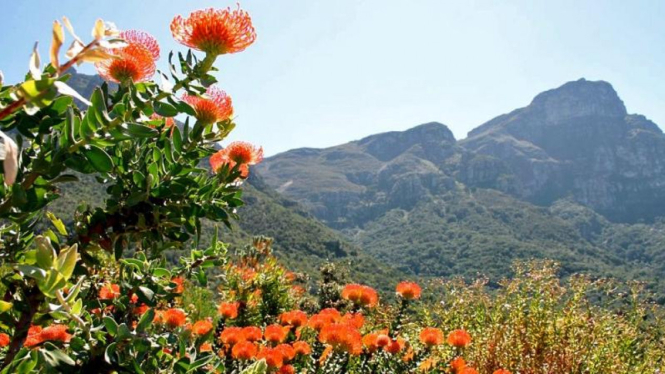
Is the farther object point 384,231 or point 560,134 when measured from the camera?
point 560,134

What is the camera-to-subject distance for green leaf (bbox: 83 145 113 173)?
70 cm

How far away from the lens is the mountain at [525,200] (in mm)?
A: 125625

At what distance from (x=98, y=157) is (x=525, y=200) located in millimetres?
189245

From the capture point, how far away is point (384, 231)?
158625 millimetres

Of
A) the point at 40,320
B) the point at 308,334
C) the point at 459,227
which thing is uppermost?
the point at 40,320

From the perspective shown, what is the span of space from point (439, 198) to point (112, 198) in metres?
168

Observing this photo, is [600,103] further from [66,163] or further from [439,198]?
[66,163]

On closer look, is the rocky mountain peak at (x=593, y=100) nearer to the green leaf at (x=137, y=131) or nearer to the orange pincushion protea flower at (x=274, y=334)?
the orange pincushion protea flower at (x=274, y=334)

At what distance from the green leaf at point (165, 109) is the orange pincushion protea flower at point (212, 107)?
0.23 m

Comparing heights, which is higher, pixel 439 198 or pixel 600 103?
pixel 600 103

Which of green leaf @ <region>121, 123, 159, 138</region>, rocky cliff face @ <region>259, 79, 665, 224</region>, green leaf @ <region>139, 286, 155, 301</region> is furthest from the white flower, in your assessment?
rocky cliff face @ <region>259, 79, 665, 224</region>

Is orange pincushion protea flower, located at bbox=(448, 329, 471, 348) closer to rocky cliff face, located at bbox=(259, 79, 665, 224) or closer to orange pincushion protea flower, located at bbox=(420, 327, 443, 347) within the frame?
orange pincushion protea flower, located at bbox=(420, 327, 443, 347)

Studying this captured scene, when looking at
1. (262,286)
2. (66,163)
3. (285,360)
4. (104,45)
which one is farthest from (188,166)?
(262,286)

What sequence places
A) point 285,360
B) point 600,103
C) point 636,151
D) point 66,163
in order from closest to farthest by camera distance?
point 66,163, point 285,360, point 636,151, point 600,103
